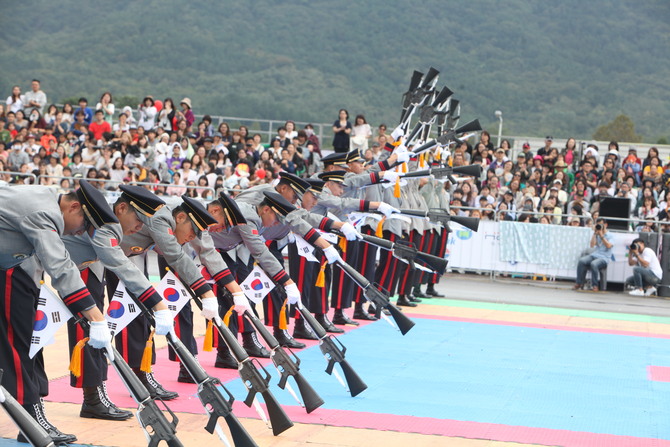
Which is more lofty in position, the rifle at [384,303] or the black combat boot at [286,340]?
the rifle at [384,303]

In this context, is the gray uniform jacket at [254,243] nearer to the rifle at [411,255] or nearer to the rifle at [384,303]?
the rifle at [384,303]

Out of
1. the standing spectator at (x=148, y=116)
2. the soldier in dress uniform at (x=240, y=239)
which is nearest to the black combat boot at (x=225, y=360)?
the soldier in dress uniform at (x=240, y=239)

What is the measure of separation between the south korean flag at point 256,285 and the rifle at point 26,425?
141 inches

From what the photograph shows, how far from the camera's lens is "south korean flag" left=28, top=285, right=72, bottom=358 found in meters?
5.59

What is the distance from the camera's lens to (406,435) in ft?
21.4

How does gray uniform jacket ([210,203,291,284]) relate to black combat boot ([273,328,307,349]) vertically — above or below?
above

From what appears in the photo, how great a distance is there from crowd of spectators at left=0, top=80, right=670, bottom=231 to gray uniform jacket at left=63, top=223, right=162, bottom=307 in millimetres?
10222

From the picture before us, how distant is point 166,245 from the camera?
6.90 meters

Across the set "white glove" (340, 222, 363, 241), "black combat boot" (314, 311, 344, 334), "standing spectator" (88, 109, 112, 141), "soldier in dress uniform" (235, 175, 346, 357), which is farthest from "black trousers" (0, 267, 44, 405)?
"standing spectator" (88, 109, 112, 141)

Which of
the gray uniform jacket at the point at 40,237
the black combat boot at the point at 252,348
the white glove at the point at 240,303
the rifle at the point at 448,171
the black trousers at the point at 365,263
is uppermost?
the rifle at the point at 448,171

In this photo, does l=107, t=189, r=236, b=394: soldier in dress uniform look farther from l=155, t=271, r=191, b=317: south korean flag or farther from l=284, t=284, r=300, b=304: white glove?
l=284, t=284, r=300, b=304: white glove

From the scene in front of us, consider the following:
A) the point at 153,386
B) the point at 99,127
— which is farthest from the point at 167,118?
the point at 153,386

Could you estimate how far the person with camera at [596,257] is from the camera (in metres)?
16.7

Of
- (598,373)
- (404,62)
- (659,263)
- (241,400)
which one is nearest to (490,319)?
(598,373)
